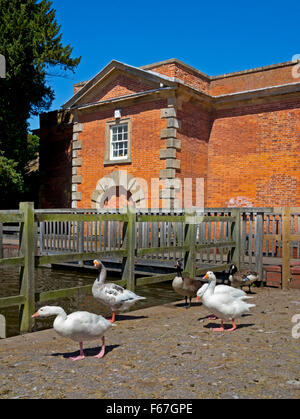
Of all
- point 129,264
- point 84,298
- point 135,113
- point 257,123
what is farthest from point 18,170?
point 129,264

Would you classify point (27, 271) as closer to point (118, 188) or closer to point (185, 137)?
point (185, 137)

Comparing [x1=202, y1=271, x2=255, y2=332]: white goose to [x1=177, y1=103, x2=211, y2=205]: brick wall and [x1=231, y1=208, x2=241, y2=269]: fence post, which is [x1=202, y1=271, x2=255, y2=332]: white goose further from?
[x1=177, y1=103, x2=211, y2=205]: brick wall

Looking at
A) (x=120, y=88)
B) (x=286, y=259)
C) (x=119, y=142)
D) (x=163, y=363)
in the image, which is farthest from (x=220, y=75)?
(x=163, y=363)

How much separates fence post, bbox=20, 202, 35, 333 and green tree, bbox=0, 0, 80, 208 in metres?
15.0

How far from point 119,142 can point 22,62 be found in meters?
6.21

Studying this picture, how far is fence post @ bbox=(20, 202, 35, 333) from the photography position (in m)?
5.76

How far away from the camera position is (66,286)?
37.5 feet

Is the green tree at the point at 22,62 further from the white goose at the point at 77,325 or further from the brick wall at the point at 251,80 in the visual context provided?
the white goose at the point at 77,325

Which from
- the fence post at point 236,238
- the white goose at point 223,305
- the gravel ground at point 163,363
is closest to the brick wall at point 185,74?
the fence post at point 236,238

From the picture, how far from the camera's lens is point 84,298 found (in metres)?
9.63

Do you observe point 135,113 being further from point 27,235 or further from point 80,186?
point 27,235

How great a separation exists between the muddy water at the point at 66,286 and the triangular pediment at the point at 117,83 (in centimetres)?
876

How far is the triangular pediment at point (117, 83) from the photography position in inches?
699

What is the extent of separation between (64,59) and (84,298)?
14799 millimetres
